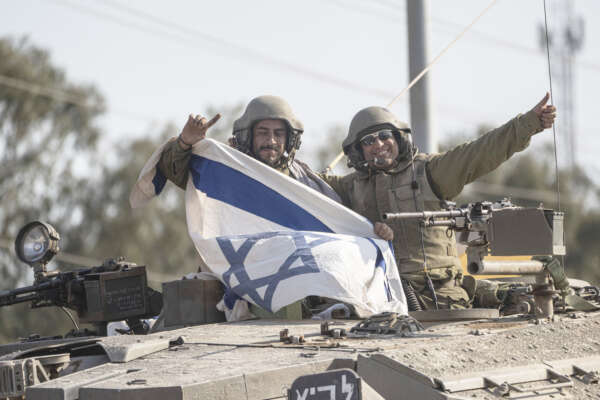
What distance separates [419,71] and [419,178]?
3398 millimetres

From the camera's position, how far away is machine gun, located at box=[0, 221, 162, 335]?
796 cm

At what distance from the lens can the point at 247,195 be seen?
8578mm

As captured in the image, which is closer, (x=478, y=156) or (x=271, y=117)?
(x=478, y=156)

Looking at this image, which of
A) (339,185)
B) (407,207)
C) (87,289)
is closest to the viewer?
(87,289)

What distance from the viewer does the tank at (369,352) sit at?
4953 millimetres

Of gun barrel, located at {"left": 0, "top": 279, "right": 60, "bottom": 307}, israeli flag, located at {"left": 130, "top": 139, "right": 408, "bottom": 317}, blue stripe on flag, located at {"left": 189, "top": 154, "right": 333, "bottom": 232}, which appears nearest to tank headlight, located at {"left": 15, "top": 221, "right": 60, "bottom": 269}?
gun barrel, located at {"left": 0, "top": 279, "right": 60, "bottom": 307}

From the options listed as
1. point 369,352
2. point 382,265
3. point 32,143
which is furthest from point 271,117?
point 32,143

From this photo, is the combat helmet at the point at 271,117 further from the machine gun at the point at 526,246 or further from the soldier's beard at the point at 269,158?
the machine gun at the point at 526,246

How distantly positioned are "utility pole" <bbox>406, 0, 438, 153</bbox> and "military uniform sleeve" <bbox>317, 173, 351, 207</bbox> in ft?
7.26

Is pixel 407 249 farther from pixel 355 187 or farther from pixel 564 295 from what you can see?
pixel 564 295

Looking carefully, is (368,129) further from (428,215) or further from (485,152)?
(428,215)

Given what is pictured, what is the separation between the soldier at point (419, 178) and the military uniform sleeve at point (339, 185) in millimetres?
11

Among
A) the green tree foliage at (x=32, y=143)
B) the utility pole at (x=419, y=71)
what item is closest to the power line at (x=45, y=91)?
the green tree foliage at (x=32, y=143)

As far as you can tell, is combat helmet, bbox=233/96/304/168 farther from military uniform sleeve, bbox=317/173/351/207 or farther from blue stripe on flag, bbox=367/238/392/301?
blue stripe on flag, bbox=367/238/392/301
